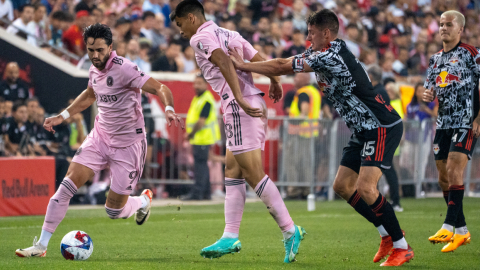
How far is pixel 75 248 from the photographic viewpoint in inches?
269

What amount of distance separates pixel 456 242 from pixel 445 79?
188 centimetres

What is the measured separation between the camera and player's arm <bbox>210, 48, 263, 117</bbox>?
625cm

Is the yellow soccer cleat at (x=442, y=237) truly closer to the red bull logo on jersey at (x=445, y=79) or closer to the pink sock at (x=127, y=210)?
the red bull logo on jersey at (x=445, y=79)

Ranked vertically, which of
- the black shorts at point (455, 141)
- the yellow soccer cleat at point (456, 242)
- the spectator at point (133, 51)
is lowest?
the yellow soccer cleat at point (456, 242)

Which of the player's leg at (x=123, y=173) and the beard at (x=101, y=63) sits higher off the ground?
the beard at (x=101, y=63)

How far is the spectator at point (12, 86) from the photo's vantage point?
13894 mm

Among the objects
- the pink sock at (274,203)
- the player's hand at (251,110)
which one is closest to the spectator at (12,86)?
the pink sock at (274,203)

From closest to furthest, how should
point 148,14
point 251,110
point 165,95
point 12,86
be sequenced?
point 251,110, point 165,95, point 12,86, point 148,14

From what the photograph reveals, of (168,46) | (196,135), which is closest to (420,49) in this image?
(168,46)

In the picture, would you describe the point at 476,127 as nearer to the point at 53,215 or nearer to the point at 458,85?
the point at 458,85

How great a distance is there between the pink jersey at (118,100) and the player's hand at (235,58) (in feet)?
3.79

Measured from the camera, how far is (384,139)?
6590 mm

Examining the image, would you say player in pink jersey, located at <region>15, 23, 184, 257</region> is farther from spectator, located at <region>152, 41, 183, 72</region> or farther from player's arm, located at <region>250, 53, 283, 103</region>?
spectator, located at <region>152, 41, 183, 72</region>

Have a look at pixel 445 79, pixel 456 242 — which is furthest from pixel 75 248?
pixel 445 79
